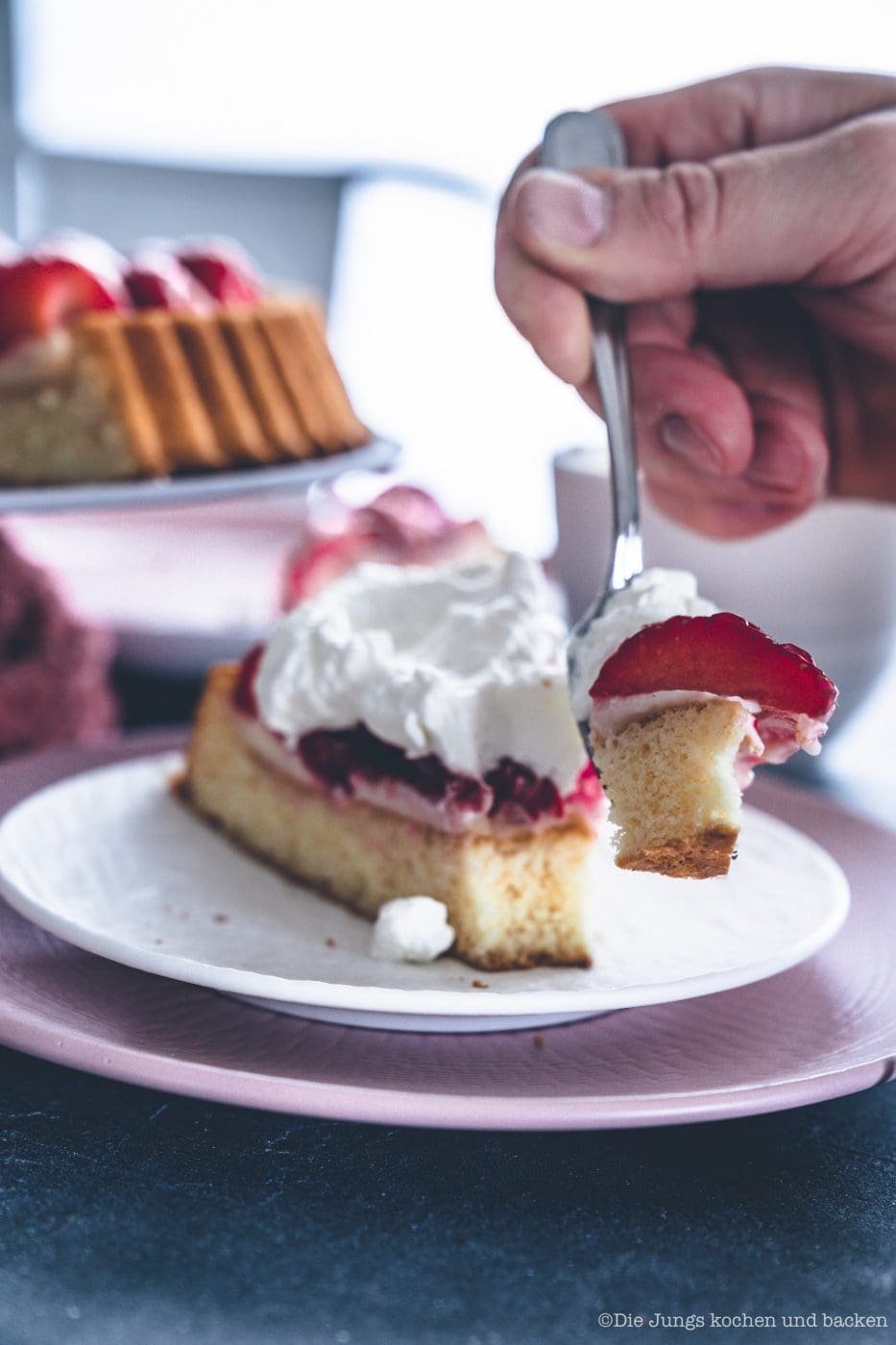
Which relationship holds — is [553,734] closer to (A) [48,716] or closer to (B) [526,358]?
(A) [48,716]

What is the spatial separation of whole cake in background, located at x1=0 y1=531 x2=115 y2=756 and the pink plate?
1.74ft

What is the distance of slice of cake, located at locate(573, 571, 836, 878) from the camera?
2.47 ft

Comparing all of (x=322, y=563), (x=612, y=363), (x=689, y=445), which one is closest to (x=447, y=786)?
(x=612, y=363)

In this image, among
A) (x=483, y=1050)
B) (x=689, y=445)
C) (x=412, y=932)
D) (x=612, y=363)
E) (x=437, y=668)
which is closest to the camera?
(x=483, y=1050)

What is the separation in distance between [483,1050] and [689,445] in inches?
26.8

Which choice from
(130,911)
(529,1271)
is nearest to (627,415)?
(130,911)

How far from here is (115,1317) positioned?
24.9 inches

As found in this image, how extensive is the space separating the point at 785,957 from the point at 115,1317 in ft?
1.39

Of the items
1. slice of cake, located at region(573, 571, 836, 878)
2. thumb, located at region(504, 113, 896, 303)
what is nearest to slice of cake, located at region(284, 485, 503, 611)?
thumb, located at region(504, 113, 896, 303)

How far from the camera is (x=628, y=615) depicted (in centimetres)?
89

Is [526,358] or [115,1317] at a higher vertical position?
[115,1317]

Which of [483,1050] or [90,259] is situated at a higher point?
[90,259]

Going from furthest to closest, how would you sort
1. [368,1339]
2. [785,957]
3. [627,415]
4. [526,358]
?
1. [526,358]
2. [627,415]
3. [785,957]
4. [368,1339]

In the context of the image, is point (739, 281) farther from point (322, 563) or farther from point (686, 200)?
point (322, 563)
